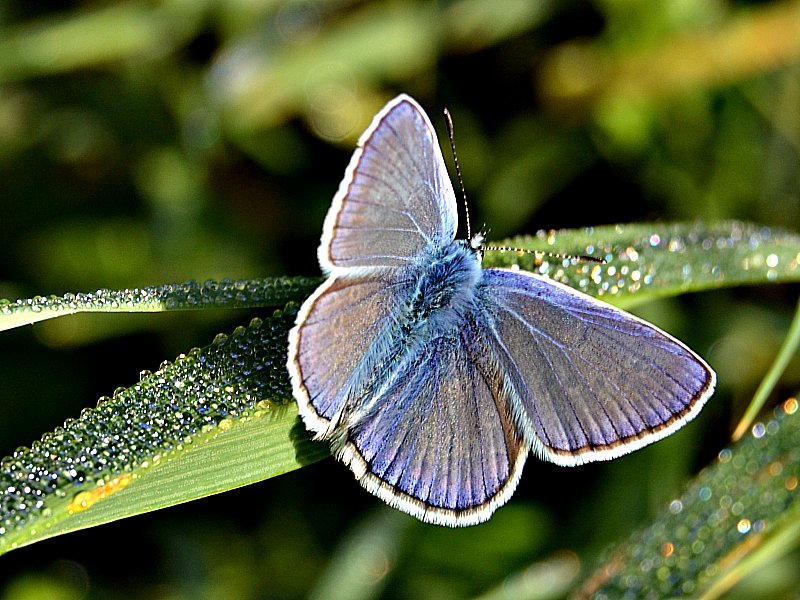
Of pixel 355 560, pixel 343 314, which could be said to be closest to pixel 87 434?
pixel 343 314

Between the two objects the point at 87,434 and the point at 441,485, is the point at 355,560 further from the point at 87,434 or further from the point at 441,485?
the point at 87,434

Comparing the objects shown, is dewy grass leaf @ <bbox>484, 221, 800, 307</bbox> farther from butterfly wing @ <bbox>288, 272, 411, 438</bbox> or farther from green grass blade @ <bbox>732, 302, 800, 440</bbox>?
butterfly wing @ <bbox>288, 272, 411, 438</bbox>

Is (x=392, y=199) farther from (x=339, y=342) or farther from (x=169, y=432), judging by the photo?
(x=169, y=432)

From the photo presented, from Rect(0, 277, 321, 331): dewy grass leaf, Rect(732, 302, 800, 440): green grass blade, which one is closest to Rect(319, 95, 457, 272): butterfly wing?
Rect(0, 277, 321, 331): dewy grass leaf

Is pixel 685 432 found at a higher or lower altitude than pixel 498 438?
lower

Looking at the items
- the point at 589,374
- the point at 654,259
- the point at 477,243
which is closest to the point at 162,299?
the point at 477,243

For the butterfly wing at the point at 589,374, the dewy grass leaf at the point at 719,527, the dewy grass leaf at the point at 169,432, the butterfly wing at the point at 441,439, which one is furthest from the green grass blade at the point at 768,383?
the dewy grass leaf at the point at 169,432

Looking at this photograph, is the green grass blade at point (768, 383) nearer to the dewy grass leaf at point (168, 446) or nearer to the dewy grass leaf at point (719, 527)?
the dewy grass leaf at point (719, 527)
